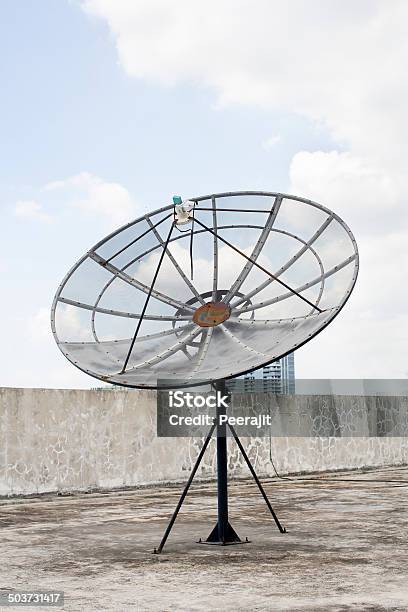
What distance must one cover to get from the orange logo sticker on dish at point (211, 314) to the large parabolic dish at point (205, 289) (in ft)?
0.05

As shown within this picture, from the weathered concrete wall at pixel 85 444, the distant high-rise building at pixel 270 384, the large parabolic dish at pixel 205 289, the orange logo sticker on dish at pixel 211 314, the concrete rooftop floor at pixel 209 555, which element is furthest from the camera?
the distant high-rise building at pixel 270 384

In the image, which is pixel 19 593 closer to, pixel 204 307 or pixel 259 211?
pixel 204 307

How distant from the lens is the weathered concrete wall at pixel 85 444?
15742 millimetres

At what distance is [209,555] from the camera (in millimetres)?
8609

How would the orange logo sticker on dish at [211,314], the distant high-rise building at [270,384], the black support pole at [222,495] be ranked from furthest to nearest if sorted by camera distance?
1. the distant high-rise building at [270,384]
2. the orange logo sticker on dish at [211,314]
3. the black support pole at [222,495]

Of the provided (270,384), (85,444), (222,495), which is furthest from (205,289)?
(270,384)

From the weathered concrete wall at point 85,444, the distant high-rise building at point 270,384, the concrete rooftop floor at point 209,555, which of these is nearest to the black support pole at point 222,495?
the concrete rooftop floor at point 209,555

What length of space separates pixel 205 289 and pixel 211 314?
2.42 ft

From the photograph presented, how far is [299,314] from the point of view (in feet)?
33.0

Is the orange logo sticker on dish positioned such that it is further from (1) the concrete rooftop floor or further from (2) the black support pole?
(1) the concrete rooftop floor

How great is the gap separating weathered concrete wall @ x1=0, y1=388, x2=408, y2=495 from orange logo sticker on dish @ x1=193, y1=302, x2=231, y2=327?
6.48 meters

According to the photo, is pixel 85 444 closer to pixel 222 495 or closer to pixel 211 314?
pixel 211 314

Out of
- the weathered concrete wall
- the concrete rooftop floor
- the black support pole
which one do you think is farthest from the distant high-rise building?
the black support pole

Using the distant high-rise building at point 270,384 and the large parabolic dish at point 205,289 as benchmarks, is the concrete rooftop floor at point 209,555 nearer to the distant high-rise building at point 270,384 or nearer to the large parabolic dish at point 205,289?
the large parabolic dish at point 205,289
